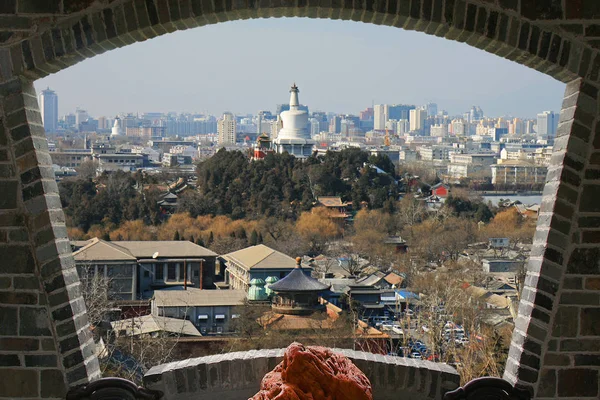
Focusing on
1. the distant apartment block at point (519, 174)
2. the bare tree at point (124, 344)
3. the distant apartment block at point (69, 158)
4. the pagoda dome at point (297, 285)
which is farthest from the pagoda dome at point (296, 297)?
the distant apartment block at point (69, 158)

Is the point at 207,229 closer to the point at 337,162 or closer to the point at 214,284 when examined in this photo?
the point at 214,284

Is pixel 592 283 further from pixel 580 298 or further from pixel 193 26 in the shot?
pixel 193 26

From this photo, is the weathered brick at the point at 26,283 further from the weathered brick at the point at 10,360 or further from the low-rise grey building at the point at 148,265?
the low-rise grey building at the point at 148,265

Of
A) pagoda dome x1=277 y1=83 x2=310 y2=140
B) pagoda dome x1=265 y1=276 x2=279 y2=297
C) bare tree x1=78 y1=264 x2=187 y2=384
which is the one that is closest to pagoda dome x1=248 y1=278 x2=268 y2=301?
pagoda dome x1=265 y1=276 x2=279 y2=297

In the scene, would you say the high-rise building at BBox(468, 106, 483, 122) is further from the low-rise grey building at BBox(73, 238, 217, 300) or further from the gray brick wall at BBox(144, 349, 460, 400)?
the gray brick wall at BBox(144, 349, 460, 400)

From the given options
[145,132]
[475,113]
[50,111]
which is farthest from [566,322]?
[475,113]

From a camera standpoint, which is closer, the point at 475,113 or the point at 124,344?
the point at 124,344

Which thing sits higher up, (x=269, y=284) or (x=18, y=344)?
(x=18, y=344)
